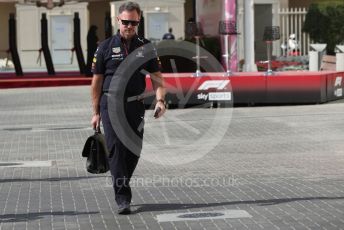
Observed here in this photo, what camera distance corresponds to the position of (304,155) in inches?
519

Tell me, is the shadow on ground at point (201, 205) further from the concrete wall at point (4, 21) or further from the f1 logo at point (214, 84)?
the concrete wall at point (4, 21)

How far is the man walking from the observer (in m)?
8.76

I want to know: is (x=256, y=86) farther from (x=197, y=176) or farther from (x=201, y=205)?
(x=201, y=205)

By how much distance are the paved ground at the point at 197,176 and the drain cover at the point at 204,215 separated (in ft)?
0.19

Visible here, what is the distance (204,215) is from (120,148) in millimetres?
955

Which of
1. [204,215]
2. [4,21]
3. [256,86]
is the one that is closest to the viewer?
[204,215]

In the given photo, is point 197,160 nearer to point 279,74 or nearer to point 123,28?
point 123,28

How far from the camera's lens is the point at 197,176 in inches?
449

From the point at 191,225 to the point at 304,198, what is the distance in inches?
66.6

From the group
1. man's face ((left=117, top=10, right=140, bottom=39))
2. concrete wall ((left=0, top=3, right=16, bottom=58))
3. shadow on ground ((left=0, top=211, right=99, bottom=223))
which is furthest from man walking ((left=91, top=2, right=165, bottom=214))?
concrete wall ((left=0, top=3, right=16, bottom=58))

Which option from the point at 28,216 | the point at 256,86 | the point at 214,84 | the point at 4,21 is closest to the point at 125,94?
the point at 28,216

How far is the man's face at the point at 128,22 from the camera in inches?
343

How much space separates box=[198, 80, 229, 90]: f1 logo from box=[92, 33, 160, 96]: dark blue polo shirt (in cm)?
1245

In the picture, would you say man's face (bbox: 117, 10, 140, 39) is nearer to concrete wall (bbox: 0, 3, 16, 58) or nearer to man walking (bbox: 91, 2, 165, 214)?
man walking (bbox: 91, 2, 165, 214)
